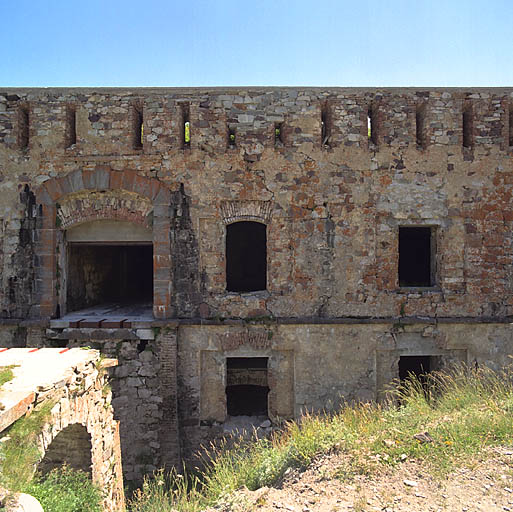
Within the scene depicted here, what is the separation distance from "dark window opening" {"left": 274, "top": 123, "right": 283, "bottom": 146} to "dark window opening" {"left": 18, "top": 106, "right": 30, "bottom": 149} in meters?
5.81

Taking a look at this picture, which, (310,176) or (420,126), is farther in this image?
(420,126)

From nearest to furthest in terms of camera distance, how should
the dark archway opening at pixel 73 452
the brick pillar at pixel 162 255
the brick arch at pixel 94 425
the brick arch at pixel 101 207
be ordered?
the brick arch at pixel 94 425, the dark archway opening at pixel 73 452, the brick pillar at pixel 162 255, the brick arch at pixel 101 207

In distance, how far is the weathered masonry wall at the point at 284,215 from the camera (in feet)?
27.1

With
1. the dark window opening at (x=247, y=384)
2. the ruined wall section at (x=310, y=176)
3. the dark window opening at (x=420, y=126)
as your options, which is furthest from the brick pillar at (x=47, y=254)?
the dark window opening at (x=420, y=126)

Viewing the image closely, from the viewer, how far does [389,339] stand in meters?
8.32

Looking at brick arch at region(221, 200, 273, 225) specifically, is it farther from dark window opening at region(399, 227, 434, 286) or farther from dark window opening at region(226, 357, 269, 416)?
dark window opening at region(399, 227, 434, 286)

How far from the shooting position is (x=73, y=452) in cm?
536

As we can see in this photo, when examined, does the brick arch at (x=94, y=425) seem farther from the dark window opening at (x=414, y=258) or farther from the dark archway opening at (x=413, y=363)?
the dark window opening at (x=414, y=258)

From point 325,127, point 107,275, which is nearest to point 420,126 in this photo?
point 325,127

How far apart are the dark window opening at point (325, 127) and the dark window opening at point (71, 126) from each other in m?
5.77

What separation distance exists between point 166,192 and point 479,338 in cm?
784

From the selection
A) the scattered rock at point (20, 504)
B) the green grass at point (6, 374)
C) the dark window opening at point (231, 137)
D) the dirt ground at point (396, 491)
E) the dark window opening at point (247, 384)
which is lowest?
the dark window opening at point (247, 384)

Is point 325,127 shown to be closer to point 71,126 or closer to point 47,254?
point 71,126

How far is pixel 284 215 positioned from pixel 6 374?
19.1 ft
